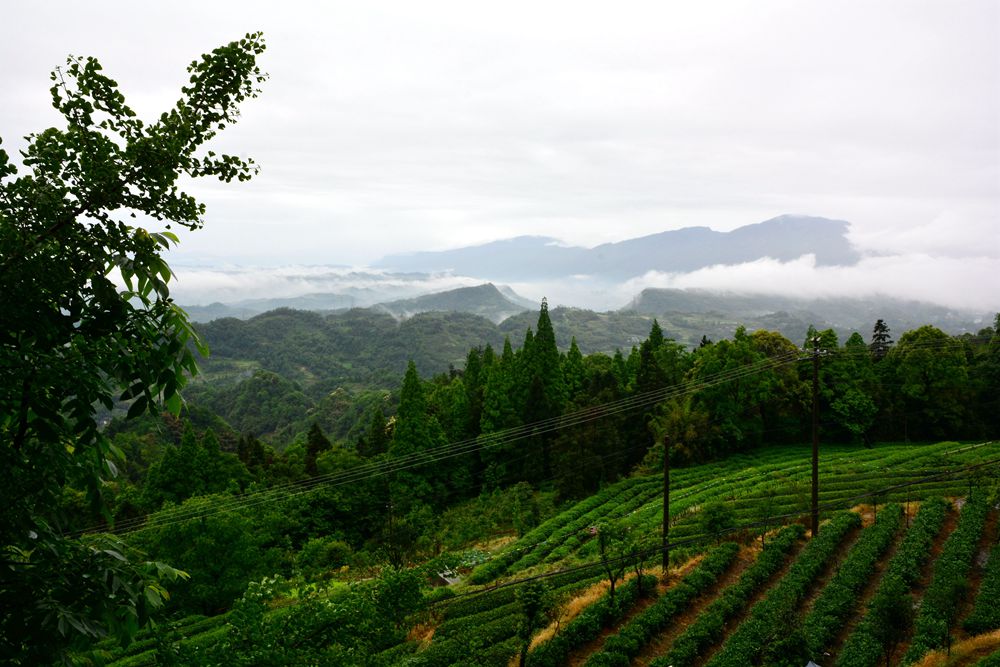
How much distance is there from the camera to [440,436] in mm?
44719

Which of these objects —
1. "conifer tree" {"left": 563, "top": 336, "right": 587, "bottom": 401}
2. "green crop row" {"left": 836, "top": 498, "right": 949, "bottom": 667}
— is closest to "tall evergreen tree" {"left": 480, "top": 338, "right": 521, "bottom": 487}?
"conifer tree" {"left": 563, "top": 336, "right": 587, "bottom": 401}

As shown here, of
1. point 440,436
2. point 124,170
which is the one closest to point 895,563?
point 124,170

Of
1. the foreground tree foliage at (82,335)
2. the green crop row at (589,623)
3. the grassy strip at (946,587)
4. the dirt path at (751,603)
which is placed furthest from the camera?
the green crop row at (589,623)

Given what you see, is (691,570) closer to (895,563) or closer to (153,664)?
(895,563)

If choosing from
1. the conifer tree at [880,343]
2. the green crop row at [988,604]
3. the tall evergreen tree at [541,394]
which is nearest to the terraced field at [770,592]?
the green crop row at [988,604]

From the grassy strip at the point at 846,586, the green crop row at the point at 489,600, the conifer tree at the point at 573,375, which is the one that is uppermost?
the conifer tree at the point at 573,375

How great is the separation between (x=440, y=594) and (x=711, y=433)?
28721 millimetres

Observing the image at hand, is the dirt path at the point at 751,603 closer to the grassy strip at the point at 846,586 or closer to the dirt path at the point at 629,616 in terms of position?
the grassy strip at the point at 846,586

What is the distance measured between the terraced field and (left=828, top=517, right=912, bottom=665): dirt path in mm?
61

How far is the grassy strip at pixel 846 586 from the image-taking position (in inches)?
634

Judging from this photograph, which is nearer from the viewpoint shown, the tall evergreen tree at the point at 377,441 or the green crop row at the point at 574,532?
the green crop row at the point at 574,532

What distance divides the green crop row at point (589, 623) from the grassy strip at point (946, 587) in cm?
786

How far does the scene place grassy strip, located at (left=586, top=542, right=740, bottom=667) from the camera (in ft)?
52.9

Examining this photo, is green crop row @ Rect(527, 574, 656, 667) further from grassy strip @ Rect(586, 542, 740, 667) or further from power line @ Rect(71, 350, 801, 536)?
power line @ Rect(71, 350, 801, 536)
